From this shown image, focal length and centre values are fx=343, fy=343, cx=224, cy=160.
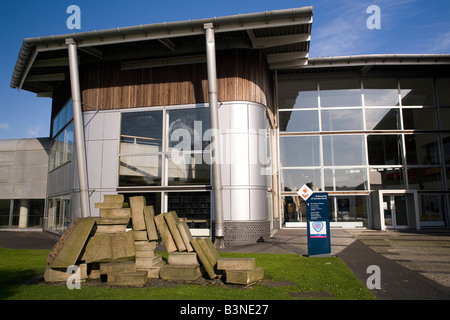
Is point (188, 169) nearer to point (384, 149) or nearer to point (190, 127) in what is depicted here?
point (190, 127)

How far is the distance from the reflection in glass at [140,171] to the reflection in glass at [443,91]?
59.6ft

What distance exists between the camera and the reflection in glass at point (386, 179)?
825 inches

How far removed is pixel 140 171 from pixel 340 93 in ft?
44.9

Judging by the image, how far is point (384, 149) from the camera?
21359mm

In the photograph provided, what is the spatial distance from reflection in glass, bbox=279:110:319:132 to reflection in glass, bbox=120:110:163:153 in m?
9.02

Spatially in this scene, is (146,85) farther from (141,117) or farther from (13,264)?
(13,264)

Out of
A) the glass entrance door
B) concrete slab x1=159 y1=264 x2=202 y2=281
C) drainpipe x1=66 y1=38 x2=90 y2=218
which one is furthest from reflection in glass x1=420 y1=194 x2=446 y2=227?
drainpipe x1=66 y1=38 x2=90 y2=218

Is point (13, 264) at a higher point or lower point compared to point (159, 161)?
lower

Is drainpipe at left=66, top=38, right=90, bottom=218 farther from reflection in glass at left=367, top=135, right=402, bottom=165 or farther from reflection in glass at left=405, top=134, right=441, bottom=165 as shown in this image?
reflection in glass at left=405, top=134, right=441, bottom=165

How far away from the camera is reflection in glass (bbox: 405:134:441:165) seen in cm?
2130

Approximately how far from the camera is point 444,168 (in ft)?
69.2

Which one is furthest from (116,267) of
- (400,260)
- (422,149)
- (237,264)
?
(422,149)
